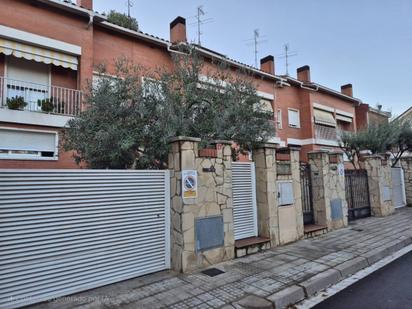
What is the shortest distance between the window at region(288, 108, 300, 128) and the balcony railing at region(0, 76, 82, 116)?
13.8 metres

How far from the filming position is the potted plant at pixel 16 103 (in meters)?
9.27

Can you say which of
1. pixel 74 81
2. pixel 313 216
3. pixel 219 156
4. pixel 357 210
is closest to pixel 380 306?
pixel 219 156

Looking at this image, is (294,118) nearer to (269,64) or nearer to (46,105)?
(269,64)

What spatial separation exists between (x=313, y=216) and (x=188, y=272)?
5424 mm

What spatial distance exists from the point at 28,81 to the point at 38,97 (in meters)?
0.68

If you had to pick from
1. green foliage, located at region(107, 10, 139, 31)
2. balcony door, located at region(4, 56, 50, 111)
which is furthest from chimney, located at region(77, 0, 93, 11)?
green foliage, located at region(107, 10, 139, 31)

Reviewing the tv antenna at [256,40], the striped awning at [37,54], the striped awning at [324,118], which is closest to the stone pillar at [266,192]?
the striped awning at [37,54]

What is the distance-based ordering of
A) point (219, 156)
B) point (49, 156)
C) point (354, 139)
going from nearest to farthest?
point (219, 156)
point (49, 156)
point (354, 139)

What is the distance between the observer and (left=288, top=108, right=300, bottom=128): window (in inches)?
753

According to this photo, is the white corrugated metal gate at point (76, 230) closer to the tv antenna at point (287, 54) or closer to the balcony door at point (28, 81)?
the balcony door at point (28, 81)

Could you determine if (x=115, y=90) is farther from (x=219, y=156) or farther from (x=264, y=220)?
(x=264, y=220)

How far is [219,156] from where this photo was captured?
20.3ft

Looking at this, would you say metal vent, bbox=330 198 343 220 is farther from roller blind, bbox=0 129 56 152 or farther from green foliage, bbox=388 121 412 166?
roller blind, bbox=0 129 56 152

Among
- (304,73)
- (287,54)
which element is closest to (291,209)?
(304,73)
